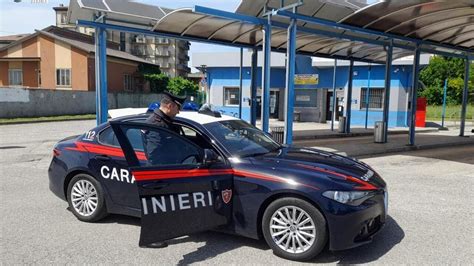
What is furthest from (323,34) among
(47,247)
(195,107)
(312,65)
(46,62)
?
(46,62)

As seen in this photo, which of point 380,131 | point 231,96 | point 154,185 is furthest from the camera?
point 231,96

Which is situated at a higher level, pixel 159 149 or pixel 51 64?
pixel 51 64

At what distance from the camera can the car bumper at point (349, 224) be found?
12.5 ft

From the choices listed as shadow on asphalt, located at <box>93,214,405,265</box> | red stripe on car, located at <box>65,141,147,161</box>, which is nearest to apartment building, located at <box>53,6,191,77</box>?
red stripe on car, located at <box>65,141,147,161</box>

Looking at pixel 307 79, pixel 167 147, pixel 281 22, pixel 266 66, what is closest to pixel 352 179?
pixel 167 147

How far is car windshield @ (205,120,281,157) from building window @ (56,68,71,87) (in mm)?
33284

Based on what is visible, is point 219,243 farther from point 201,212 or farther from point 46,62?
point 46,62

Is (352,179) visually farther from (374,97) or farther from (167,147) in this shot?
(374,97)

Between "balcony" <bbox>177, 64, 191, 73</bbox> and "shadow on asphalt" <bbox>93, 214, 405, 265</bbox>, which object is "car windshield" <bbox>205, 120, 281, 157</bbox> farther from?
"balcony" <bbox>177, 64, 191, 73</bbox>

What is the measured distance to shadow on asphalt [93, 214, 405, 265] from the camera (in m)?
4.03

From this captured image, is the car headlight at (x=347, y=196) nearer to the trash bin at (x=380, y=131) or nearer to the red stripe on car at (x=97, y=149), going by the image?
the red stripe on car at (x=97, y=149)

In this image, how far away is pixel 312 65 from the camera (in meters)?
25.5

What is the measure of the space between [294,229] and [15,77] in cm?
3971

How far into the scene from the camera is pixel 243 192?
420 cm
